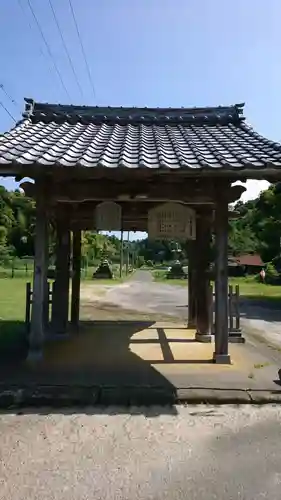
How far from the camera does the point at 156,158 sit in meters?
6.09

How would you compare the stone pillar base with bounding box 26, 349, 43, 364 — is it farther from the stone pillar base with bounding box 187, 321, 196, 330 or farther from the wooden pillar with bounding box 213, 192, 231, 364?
the stone pillar base with bounding box 187, 321, 196, 330

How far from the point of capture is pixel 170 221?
718 centimetres

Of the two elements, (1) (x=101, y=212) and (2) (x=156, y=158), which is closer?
(2) (x=156, y=158)

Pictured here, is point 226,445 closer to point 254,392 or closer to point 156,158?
point 254,392

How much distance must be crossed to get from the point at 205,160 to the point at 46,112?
4190 millimetres

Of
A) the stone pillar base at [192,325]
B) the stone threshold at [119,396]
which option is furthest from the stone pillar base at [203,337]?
the stone threshold at [119,396]

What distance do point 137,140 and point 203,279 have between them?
317cm

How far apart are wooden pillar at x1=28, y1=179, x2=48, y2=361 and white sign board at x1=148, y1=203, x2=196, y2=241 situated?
5.42ft

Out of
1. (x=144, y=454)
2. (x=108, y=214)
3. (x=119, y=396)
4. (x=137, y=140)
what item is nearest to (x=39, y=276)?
(x=108, y=214)

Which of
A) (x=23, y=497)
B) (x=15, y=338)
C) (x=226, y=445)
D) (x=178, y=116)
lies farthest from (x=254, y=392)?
(x=178, y=116)

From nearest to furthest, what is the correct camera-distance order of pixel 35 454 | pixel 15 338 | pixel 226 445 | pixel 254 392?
pixel 35 454 → pixel 226 445 → pixel 254 392 → pixel 15 338

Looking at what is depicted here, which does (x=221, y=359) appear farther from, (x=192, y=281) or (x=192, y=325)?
(x=192, y=325)

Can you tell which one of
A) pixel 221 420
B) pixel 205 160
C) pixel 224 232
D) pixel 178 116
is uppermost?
pixel 178 116

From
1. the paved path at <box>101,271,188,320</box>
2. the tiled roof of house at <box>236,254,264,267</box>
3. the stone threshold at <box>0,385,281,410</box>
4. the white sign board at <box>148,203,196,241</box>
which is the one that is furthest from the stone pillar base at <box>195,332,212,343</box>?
the tiled roof of house at <box>236,254,264,267</box>
